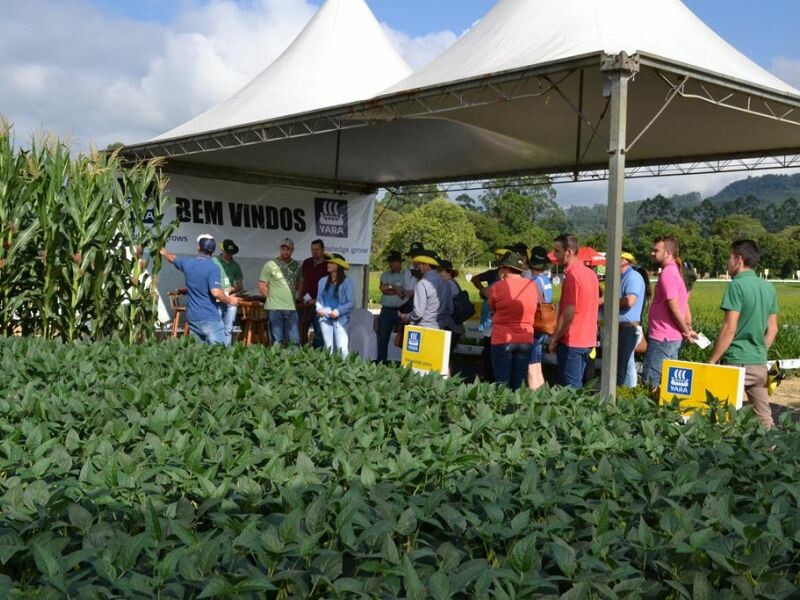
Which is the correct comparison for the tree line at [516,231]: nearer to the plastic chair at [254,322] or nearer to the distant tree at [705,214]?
the distant tree at [705,214]

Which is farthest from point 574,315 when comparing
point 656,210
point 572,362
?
point 656,210

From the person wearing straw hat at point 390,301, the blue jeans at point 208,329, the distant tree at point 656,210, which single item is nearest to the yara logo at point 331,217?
the person wearing straw hat at point 390,301

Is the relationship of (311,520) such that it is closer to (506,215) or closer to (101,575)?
(101,575)

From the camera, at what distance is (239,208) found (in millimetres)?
14836

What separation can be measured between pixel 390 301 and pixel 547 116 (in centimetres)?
338

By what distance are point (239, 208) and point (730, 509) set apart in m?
13.2

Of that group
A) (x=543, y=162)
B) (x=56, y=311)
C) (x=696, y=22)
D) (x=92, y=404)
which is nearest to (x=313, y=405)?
(x=92, y=404)

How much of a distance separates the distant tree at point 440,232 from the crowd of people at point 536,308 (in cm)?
5931

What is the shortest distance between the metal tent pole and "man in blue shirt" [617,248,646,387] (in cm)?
209

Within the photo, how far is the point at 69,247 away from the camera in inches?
305

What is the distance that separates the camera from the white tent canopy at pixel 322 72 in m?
11.9

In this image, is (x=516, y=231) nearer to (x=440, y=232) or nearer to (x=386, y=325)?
(x=440, y=232)

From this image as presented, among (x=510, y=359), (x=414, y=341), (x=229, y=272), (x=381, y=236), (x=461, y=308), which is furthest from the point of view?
(x=381, y=236)

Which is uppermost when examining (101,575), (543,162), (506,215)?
(506,215)
